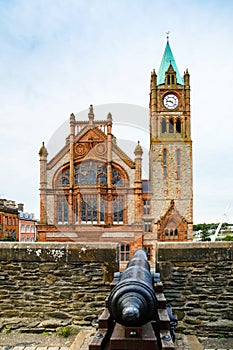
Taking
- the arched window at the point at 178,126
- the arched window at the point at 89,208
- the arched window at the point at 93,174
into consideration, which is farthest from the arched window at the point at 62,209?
the arched window at the point at 178,126

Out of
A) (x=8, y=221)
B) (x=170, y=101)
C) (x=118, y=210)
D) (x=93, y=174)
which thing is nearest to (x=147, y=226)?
(x=118, y=210)

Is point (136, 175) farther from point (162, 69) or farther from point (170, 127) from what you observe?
point (162, 69)

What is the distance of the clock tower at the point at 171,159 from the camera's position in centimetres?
3153

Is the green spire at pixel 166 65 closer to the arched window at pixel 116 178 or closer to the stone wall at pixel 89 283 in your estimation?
the arched window at pixel 116 178

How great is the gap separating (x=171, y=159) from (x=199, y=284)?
28.1 m

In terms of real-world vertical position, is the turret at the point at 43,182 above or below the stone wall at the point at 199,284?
above

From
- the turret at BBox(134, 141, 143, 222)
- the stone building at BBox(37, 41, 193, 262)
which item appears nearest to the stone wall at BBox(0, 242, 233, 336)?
the stone building at BBox(37, 41, 193, 262)

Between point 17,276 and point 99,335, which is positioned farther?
point 17,276

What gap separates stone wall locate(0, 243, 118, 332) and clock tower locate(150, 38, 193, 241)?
26.4 meters

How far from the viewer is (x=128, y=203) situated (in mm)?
30719

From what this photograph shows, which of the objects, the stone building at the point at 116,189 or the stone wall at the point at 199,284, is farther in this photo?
the stone building at the point at 116,189

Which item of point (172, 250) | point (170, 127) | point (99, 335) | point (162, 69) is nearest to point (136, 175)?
point (170, 127)

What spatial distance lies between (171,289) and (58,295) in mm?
1668

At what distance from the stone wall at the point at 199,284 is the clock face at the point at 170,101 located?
30756 mm
